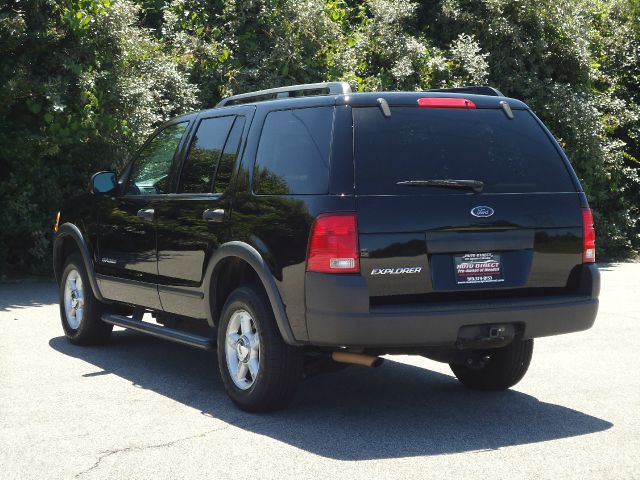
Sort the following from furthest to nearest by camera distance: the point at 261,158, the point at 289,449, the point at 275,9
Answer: the point at 275,9 → the point at 261,158 → the point at 289,449

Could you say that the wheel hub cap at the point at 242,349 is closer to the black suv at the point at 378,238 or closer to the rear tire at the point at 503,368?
the black suv at the point at 378,238

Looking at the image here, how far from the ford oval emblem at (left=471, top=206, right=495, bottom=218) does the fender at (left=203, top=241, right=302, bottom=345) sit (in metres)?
1.23

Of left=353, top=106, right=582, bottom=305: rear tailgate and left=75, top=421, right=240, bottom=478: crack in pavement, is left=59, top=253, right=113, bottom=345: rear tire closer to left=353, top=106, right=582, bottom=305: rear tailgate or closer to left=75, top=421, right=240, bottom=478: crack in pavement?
left=75, top=421, right=240, bottom=478: crack in pavement

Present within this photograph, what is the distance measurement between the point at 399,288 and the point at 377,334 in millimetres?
297

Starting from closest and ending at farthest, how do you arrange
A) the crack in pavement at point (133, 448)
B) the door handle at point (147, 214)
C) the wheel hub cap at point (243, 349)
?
the crack in pavement at point (133, 448) < the wheel hub cap at point (243, 349) < the door handle at point (147, 214)

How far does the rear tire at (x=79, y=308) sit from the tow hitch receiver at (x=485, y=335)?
387 cm

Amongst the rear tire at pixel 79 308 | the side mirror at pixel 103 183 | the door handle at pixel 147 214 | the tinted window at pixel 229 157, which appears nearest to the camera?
the tinted window at pixel 229 157

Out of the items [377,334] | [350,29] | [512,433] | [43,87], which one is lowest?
[512,433]

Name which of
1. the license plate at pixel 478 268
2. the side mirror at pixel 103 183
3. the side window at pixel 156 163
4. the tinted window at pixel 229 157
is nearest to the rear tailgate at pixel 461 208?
the license plate at pixel 478 268

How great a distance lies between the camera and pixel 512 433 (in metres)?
5.93

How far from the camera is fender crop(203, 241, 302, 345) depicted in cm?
597

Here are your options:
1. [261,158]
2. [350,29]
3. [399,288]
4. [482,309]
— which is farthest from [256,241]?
[350,29]

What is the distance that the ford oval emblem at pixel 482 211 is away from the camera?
19.7ft

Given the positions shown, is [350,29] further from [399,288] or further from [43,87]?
[399,288]
